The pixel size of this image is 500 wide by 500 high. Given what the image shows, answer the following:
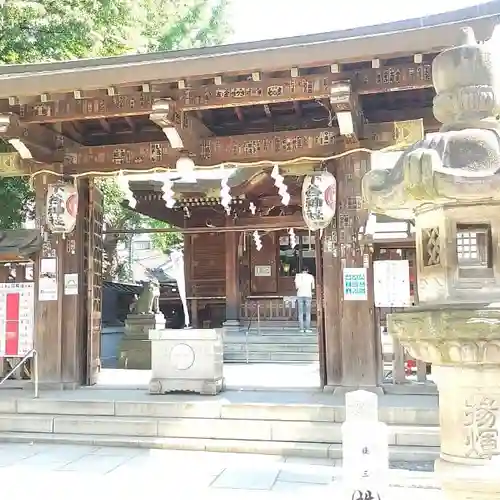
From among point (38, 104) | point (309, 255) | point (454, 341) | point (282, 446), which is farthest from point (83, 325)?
point (309, 255)

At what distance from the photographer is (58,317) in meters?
9.40

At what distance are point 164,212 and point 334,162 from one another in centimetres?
994

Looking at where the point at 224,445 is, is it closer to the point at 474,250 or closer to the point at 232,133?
the point at 474,250

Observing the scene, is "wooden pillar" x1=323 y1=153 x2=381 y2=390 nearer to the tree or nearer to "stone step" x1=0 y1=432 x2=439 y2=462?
"stone step" x1=0 y1=432 x2=439 y2=462

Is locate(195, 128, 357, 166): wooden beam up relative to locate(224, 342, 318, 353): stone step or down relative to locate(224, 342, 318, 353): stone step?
up

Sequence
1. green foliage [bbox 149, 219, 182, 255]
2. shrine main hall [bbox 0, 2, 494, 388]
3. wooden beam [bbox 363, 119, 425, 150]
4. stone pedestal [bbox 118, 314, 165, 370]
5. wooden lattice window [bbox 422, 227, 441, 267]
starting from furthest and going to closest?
green foliage [bbox 149, 219, 182, 255], stone pedestal [bbox 118, 314, 165, 370], wooden beam [bbox 363, 119, 425, 150], shrine main hall [bbox 0, 2, 494, 388], wooden lattice window [bbox 422, 227, 441, 267]

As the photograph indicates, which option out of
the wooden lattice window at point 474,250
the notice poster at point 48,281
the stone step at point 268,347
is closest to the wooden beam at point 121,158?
the notice poster at point 48,281

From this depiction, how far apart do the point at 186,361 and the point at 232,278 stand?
365 inches

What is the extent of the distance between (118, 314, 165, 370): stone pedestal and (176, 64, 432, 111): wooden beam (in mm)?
7993

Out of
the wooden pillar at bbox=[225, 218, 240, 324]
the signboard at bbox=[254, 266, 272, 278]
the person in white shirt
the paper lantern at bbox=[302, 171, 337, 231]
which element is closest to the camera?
the paper lantern at bbox=[302, 171, 337, 231]

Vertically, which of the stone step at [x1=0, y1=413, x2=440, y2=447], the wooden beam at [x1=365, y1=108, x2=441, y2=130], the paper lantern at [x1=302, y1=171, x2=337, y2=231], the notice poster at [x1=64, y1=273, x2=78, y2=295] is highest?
the wooden beam at [x1=365, y1=108, x2=441, y2=130]

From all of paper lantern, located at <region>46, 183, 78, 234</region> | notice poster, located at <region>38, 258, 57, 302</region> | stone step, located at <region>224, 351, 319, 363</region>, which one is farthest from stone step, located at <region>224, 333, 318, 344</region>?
paper lantern, located at <region>46, 183, 78, 234</region>

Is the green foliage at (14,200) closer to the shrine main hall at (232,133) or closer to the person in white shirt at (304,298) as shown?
the shrine main hall at (232,133)

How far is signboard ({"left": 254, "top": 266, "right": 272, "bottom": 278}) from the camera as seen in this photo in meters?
19.2
